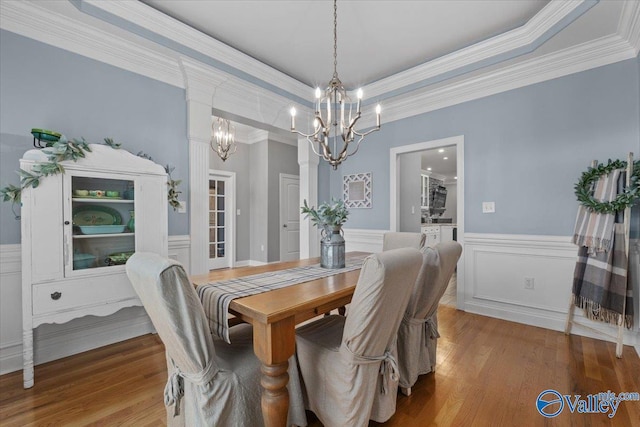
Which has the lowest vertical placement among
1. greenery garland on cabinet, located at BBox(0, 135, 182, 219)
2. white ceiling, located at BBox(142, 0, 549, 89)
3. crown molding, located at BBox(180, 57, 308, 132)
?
greenery garland on cabinet, located at BBox(0, 135, 182, 219)

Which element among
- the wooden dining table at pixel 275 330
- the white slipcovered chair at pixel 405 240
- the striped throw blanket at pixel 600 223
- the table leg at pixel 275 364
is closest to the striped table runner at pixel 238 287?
the wooden dining table at pixel 275 330

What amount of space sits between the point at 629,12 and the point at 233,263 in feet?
19.7

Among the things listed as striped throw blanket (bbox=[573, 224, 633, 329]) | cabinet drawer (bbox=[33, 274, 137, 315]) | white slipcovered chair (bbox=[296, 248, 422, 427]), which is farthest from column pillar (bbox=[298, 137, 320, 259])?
striped throw blanket (bbox=[573, 224, 633, 329])

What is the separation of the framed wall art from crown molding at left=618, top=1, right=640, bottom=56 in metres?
2.70

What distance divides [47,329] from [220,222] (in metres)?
3.58

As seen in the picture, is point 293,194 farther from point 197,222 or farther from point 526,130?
point 526,130

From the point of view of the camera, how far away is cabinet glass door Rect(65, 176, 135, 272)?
2.04 metres

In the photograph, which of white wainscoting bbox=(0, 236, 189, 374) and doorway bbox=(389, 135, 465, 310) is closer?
white wainscoting bbox=(0, 236, 189, 374)

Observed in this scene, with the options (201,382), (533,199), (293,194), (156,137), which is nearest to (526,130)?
(533,199)

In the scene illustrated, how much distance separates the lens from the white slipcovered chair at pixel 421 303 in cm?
164

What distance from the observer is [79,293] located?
6.57ft

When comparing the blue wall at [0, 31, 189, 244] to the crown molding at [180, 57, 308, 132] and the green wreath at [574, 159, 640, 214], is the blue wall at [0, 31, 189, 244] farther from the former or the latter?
the green wreath at [574, 159, 640, 214]

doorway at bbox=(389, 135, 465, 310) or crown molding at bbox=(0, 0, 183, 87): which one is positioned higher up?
crown molding at bbox=(0, 0, 183, 87)

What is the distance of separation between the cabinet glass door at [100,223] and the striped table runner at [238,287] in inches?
48.4
